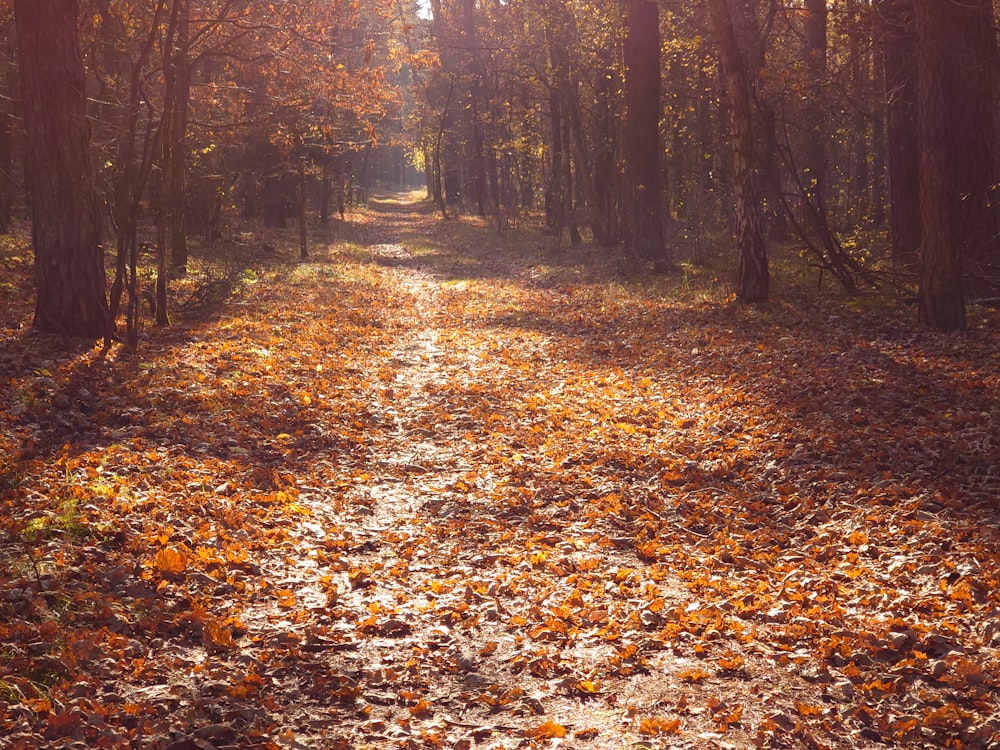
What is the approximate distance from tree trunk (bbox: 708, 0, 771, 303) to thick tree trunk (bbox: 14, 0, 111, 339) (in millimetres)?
9896

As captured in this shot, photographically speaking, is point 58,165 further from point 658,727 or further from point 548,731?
point 658,727

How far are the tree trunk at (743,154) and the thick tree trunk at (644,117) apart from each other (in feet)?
18.2

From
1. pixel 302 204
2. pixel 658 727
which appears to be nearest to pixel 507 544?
pixel 658 727

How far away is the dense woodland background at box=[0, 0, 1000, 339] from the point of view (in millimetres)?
10594

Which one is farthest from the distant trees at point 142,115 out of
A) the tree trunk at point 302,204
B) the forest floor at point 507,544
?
the forest floor at point 507,544

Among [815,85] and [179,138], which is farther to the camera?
[179,138]

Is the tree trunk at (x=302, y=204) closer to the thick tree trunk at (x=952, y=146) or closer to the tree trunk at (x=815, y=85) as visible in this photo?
the tree trunk at (x=815, y=85)

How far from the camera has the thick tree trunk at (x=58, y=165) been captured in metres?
10.4

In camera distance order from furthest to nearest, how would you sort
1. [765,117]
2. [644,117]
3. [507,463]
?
[644,117] → [765,117] → [507,463]

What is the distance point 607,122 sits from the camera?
27.4 m

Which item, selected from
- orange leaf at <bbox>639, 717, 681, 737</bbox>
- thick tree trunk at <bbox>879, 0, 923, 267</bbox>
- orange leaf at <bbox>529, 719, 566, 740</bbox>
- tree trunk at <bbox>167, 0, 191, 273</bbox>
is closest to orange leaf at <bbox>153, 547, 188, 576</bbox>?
orange leaf at <bbox>529, 719, 566, 740</bbox>

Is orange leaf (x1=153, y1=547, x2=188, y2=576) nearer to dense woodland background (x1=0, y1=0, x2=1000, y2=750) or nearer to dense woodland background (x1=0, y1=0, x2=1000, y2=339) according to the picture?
dense woodland background (x1=0, y1=0, x2=1000, y2=750)

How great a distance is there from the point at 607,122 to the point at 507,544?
23.3 meters

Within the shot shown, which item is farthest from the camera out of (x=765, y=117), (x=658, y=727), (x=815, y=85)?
(x=815, y=85)
